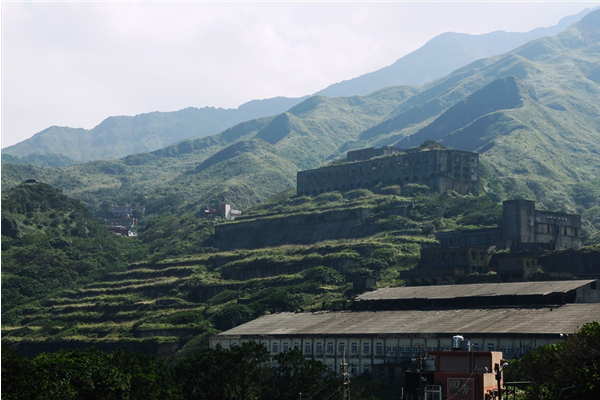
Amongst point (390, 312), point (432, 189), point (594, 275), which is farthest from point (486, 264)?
point (432, 189)

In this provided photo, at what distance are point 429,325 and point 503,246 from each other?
5614cm

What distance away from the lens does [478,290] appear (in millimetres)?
106688

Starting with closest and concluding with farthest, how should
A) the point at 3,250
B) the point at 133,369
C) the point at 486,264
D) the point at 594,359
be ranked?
the point at 594,359 < the point at 133,369 < the point at 486,264 < the point at 3,250

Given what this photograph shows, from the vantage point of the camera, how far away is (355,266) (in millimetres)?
149500

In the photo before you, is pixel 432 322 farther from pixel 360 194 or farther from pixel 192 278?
pixel 360 194

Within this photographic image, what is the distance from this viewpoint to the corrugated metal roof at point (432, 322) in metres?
86.8

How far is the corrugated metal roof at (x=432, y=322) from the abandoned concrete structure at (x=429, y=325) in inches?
3.8

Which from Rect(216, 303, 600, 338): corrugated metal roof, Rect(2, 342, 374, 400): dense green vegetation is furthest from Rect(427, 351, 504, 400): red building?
Rect(216, 303, 600, 338): corrugated metal roof

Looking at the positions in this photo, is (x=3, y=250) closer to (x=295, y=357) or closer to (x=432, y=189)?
(x=432, y=189)

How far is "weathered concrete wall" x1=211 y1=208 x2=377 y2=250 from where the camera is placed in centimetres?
17938

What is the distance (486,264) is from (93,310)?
2587 inches

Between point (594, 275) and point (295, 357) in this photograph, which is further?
point (594, 275)

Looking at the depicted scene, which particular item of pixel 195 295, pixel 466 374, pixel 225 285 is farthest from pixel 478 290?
pixel 195 295

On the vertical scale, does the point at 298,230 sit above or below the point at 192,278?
above
